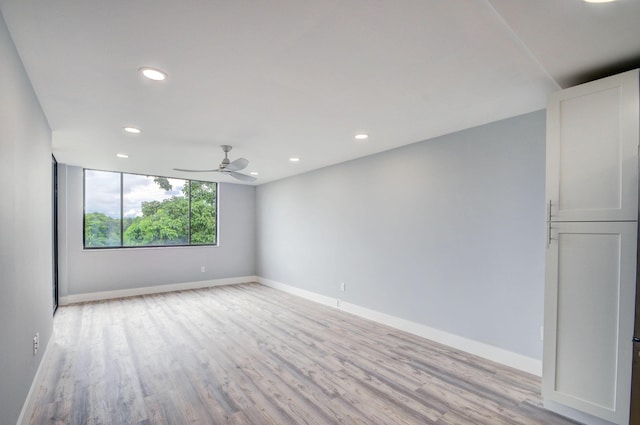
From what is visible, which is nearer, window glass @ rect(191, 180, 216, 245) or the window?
the window

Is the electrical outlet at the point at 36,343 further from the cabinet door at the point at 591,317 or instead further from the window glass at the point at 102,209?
the cabinet door at the point at 591,317

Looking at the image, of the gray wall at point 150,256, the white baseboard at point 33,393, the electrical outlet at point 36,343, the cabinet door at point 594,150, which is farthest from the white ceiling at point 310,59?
the gray wall at point 150,256

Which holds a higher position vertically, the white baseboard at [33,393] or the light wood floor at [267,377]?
the white baseboard at [33,393]

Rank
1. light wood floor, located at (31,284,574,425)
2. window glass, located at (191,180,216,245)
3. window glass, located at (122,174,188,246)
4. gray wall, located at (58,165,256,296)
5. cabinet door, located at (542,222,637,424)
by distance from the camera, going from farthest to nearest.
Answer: window glass, located at (191,180,216,245) < window glass, located at (122,174,188,246) < gray wall, located at (58,165,256,296) < light wood floor, located at (31,284,574,425) < cabinet door, located at (542,222,637,424)

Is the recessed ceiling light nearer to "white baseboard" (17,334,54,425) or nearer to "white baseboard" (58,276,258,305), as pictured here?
"white baseboard" (17,334,54,425)

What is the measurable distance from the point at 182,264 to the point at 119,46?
213 inches

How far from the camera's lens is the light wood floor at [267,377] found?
219 cm

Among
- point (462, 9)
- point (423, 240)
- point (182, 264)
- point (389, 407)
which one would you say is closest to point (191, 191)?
point (182, 264)

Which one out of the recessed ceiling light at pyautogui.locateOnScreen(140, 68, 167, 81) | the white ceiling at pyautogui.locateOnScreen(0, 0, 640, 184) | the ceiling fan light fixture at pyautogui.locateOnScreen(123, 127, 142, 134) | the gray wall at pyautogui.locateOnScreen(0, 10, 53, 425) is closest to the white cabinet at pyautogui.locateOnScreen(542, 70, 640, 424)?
the white ceiling at pyautogui.locateOnScreen(0, 0, 640, 184)

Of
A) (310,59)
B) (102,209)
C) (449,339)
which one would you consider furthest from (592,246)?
(102,209)

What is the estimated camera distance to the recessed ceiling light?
2.04 meters

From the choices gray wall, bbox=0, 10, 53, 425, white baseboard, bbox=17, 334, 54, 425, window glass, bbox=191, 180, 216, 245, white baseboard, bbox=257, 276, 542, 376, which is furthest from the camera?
window glass, bbox=191, 180, 216, 245

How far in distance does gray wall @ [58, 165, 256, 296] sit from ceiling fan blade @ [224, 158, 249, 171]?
312 cm

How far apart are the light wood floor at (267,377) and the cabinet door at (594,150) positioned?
5.06 ft
